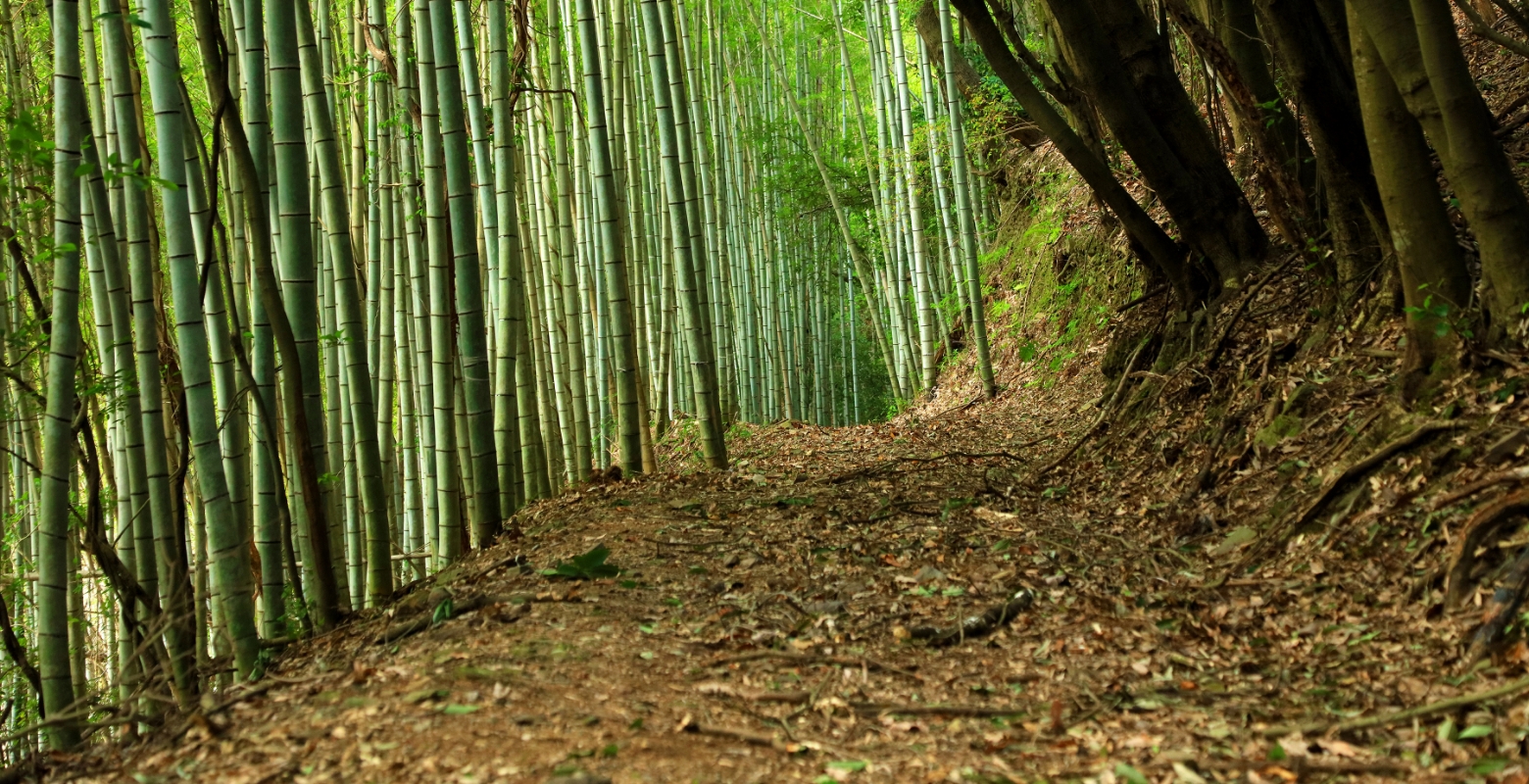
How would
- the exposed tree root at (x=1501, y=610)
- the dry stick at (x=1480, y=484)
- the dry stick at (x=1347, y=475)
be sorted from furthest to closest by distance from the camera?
1. the dry stick at (x=1347, y=475)
2. the dry stick at (x=1480, y=484)
3. the exposed tree root at (x=1501, y=610)

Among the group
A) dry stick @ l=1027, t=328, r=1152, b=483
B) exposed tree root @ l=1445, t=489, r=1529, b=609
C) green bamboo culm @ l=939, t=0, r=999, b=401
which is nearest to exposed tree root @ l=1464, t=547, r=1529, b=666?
exposed tree root @ l=1445, t=489, r=1529, b=609

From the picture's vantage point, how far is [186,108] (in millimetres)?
3547

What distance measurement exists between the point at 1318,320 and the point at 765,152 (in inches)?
437

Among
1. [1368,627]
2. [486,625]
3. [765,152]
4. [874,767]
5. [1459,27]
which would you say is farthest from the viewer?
[765,152]

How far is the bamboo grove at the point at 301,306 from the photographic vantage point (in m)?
3.08

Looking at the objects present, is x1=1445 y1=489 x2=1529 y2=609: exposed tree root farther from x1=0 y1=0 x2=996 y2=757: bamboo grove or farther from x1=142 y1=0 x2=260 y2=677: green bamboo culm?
x1=142 y1=0 x2=260 y2=677: green bamboo culm

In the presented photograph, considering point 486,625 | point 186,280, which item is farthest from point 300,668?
point 186,280

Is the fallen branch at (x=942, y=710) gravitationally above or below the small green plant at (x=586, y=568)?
below

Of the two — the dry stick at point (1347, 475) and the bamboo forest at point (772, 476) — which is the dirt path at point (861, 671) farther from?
the dry stick at point (1347, 475)

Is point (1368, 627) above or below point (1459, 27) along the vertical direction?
below

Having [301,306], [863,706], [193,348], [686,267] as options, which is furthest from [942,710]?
[686,267]

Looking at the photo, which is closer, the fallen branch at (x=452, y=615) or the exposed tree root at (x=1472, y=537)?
the exposed tree root at (x=1472, y=537)

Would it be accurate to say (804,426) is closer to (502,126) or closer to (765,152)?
(502,126)

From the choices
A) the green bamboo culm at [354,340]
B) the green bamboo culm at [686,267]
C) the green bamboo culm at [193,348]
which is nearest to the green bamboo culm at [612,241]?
the green bamboo culm at [686,267]
